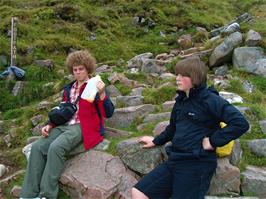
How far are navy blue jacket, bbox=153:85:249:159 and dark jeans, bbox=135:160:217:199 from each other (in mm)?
135

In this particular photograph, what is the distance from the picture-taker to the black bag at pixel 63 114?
6.62 m

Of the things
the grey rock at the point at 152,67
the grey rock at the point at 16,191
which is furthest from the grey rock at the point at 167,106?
the grey rock at the point at 152,67

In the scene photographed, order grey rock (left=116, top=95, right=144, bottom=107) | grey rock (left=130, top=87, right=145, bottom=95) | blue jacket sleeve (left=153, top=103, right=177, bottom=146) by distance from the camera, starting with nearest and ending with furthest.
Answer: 1. blue jacket sleeve (left=153, top=103, right=177, bottom=146)
2. grey rock (left=116, top=95, right=144, bottom=107)
3. grey rock (left=130, top=87, right=145, bottom=95)

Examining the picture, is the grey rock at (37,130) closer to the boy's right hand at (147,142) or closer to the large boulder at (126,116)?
the large boulder at (126,116)

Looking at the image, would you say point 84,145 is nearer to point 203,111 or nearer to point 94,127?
point 94,127

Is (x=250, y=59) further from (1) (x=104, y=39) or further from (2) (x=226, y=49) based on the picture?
(1) (x=104, y=39)

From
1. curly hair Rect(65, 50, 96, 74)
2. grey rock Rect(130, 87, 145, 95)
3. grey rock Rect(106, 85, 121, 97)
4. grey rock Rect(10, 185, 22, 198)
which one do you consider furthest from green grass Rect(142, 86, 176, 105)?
grey rock Rect(10, 185, 22, 198)

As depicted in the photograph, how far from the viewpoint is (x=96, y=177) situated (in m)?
6.39

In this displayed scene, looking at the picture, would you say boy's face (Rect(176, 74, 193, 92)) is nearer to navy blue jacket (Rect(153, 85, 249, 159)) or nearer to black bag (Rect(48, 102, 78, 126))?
navy blue jacket (Rect(153, 85, 249, 159))

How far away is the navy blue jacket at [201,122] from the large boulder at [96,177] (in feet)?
3.94

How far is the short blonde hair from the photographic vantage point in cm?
521

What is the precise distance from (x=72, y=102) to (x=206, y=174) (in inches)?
104

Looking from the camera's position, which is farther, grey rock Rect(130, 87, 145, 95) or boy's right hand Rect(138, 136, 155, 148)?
grey rock Rect(130, 87, 145, 95)

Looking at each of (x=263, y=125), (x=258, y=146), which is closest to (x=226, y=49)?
(x=263, y=125)
